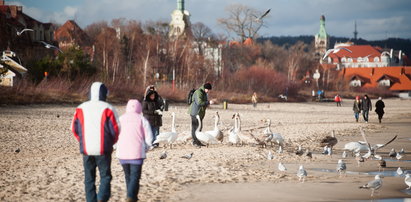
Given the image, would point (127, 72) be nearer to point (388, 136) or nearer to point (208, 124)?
point (208, 124)

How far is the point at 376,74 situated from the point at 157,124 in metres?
111

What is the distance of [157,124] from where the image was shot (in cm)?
1530

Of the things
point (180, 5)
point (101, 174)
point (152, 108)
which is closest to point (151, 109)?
point (152, 108)

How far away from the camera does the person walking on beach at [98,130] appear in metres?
7.20

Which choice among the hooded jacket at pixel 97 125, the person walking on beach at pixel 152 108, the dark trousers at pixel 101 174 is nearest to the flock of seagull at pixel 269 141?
the person walking on beach at pixel 152 108

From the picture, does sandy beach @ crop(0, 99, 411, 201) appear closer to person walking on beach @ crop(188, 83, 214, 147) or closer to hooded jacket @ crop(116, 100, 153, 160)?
person walking on beach @ crop(188, 83, 214, 147)

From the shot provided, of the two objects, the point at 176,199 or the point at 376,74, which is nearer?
the point at 176,199

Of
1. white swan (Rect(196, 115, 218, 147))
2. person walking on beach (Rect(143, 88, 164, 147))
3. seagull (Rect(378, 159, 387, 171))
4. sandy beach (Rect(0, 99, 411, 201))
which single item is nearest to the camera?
sandy beach (Rect(0, 99, 411, 201))

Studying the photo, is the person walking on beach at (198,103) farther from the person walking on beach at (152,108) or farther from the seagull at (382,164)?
the seagull at (382,164)

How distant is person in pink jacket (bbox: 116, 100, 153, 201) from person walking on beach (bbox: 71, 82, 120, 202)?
0.88ft

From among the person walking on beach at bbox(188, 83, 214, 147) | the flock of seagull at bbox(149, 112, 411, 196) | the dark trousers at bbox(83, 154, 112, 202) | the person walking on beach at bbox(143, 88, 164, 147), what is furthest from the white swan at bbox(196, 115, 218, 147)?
the dark trousers at bbox(83, 154, 112, 202)

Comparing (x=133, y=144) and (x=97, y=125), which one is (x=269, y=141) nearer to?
(x=133, y=144)

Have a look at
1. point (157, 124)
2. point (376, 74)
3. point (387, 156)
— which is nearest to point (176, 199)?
point (157, 124)

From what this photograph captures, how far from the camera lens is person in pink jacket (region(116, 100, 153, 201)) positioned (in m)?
7.50
